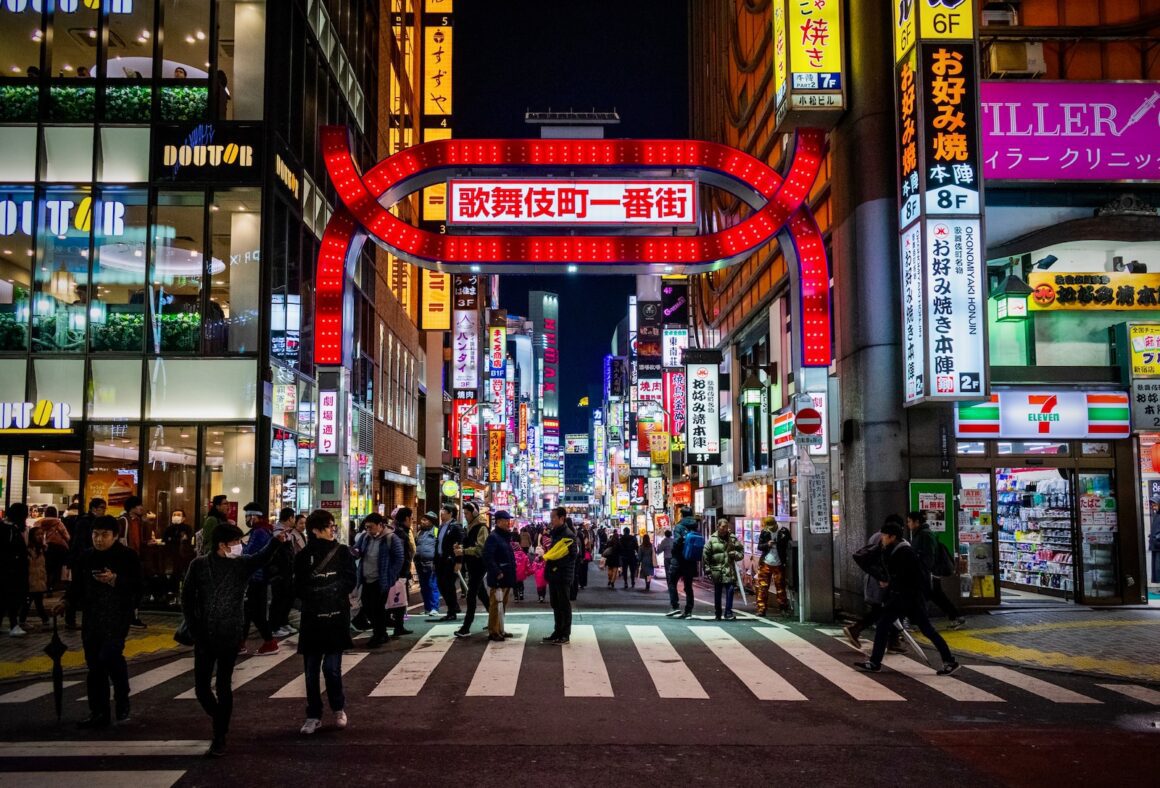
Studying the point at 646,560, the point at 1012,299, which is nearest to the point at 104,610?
the point at 1012,299

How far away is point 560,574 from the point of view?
565 inches

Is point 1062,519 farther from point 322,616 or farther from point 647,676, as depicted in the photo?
point 322,616

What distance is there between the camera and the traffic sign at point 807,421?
1681 cm

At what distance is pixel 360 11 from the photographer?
35.3 metres

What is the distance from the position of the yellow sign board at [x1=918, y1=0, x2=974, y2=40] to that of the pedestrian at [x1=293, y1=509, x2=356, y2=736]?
46.2ft

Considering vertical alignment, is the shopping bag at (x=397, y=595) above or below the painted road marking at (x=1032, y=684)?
Result: above

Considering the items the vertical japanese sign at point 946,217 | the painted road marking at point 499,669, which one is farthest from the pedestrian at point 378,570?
the vertical japanese sign at point 946,217

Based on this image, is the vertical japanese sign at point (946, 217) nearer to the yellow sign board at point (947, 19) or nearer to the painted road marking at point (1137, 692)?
the yellow sign board at point (947, 19)

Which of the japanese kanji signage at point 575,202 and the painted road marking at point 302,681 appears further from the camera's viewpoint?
the japanese kanji signage at point 575,202

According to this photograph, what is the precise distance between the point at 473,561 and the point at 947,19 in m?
12.5

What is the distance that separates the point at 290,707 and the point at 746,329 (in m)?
26.8

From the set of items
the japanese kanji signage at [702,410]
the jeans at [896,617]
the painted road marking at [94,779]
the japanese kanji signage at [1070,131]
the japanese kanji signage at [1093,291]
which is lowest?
the painted road marking at [94,779]

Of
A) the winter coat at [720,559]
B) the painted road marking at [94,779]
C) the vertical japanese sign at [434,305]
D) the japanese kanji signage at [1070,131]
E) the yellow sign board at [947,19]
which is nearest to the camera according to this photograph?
the painted road marking at [94,779]

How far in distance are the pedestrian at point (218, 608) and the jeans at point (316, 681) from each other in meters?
0.64
